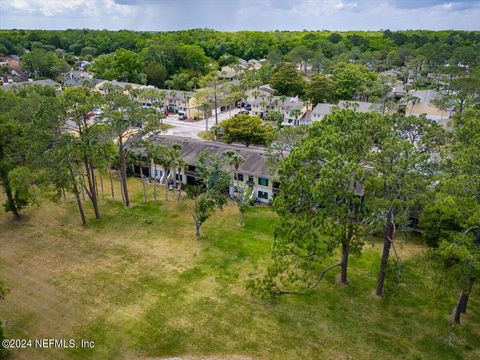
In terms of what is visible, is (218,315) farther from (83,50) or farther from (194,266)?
(83,50)

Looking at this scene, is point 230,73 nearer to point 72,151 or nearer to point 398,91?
point 398,91

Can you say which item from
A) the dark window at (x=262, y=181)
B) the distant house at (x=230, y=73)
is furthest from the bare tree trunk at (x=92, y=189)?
the distant house at (x=230, y=73)

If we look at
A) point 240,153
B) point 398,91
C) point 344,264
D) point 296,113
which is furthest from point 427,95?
point 344,264

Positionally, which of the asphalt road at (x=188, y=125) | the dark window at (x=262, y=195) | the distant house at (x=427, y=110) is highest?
the distant house at (x=427, y=110)

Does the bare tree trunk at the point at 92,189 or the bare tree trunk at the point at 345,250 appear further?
the bare tree trunk at the point at 92,189

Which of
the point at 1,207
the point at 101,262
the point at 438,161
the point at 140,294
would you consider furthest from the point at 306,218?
the point at 1,207

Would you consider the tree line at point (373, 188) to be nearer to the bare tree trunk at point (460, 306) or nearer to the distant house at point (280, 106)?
the bare tree trunk at point (460, 306)

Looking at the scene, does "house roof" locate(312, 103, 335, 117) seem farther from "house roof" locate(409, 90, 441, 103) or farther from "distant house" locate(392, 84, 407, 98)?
"distant house" locate(392, 84, 407, 98)
